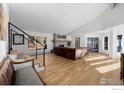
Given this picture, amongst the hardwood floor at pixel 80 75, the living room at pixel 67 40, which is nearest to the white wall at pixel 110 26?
the living room at pixel 67 40

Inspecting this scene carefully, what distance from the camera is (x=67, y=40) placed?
9984mm

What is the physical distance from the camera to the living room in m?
2.90

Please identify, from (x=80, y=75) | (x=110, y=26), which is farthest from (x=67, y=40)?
(x=80, y=75)

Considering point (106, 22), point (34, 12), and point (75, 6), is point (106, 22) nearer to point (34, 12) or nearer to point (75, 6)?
point (75, 6)

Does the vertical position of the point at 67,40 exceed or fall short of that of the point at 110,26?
it falls short

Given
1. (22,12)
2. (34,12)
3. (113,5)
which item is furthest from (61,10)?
(113,5)

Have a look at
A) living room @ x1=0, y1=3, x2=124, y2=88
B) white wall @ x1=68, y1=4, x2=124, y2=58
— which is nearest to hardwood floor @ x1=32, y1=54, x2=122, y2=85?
living room @ x1=0, y1=3, x2=124, y2=88

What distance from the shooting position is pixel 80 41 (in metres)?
10.0

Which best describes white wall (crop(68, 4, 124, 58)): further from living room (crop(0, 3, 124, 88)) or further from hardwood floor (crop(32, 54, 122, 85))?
hardwood floor (crop(32, 54, 122, 85))

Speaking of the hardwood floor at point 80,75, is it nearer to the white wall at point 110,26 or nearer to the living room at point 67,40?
the living room at point 67,40

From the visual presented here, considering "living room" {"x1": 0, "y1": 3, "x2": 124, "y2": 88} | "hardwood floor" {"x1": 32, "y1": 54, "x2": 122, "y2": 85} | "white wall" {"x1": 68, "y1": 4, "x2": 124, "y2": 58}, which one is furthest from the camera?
"white wall" {"x1": 68, "y1": 4, "x2": 124, "y2": 58}

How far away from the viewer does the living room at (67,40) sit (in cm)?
290

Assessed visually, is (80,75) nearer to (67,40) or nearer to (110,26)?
(110,26)
